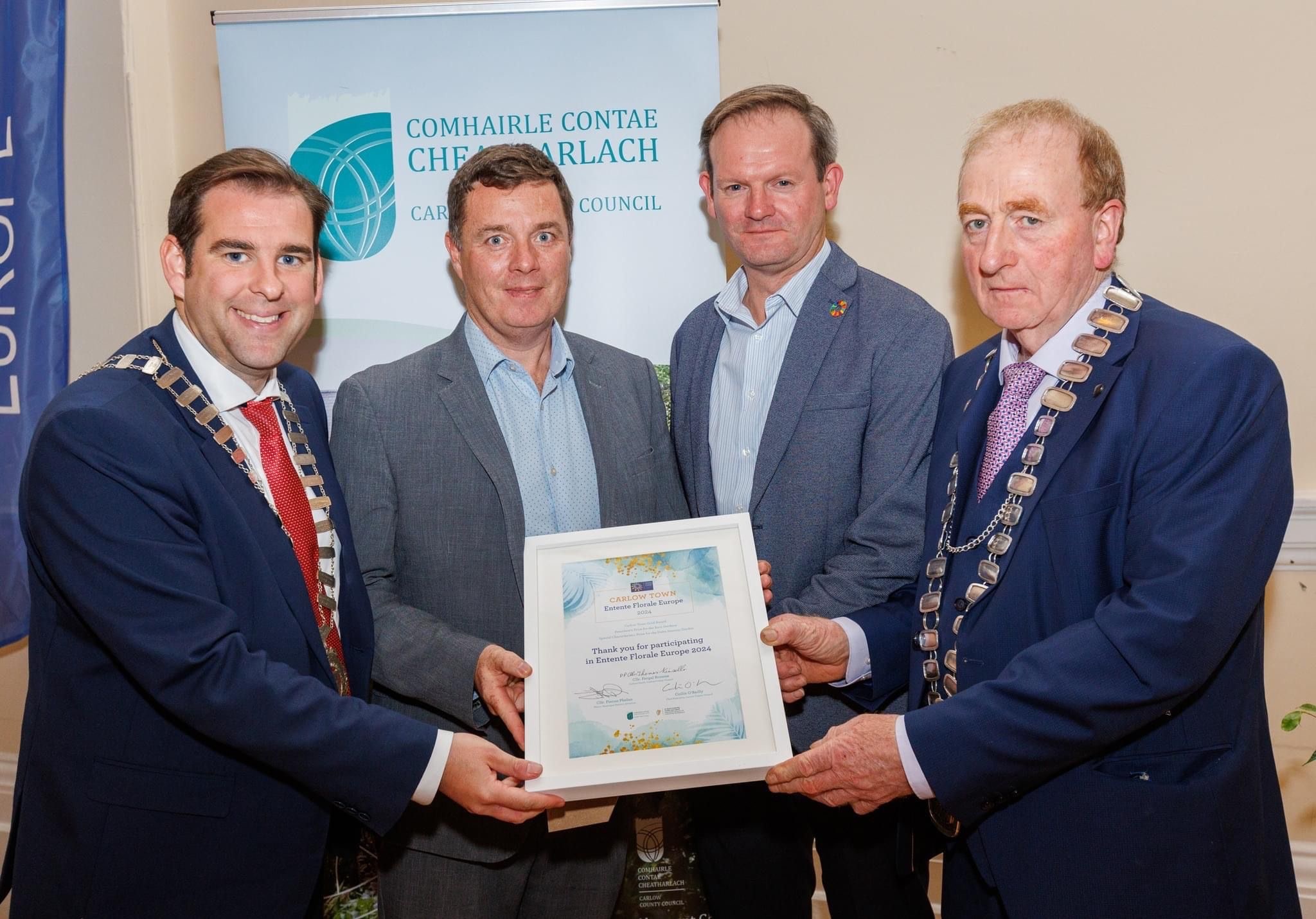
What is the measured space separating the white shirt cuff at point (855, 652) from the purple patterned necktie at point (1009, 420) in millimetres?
526

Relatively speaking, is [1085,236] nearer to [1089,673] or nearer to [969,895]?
[1089,673]

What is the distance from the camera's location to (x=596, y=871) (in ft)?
9.24

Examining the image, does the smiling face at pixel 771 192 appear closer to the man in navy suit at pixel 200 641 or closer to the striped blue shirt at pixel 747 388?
the striped blue shirt at pixel 747 388

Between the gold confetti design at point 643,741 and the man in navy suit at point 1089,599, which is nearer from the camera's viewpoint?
the man in navy suit at point 1089,599

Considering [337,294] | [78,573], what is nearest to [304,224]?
[78,573]

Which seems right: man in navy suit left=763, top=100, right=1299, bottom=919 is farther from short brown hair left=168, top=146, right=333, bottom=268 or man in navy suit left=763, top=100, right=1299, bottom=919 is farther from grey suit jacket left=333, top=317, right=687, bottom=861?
short brown hair left=168, top=146, right=333, bottom=268

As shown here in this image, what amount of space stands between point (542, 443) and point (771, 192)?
3.19 ft

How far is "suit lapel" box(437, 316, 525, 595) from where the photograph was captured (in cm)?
263

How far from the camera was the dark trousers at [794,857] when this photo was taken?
280 centimetres

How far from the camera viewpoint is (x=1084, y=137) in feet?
6.97

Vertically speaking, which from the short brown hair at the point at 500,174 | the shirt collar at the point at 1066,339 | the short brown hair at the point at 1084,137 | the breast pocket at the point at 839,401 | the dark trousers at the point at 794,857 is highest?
the short brown hair at the point at 500,174

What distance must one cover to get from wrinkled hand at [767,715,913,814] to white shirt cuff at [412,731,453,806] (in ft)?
2.35
